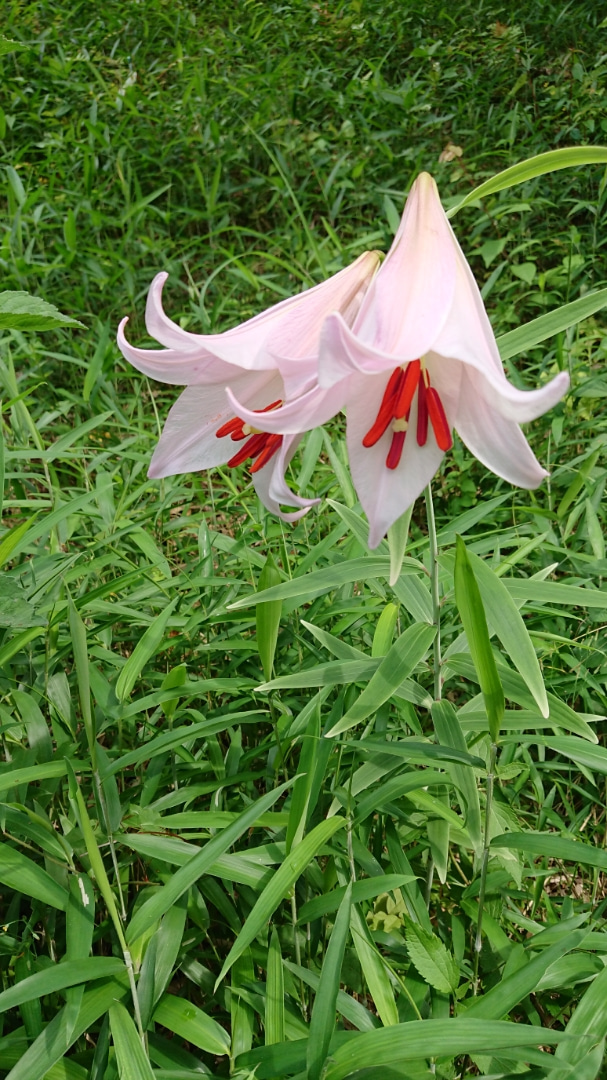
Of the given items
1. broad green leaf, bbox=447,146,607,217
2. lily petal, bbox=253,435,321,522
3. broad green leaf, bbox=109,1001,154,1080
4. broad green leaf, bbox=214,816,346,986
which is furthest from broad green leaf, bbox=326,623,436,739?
broad green leaf, bbox=447,146,607,217

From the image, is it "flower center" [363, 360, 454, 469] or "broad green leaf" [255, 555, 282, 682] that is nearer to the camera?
"flower center" [363, 360, 454, 469]

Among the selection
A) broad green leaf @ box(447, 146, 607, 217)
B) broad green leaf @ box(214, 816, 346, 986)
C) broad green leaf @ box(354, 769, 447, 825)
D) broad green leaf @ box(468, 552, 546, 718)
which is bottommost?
broad green leaf @ box(354, 769, 447, 825)

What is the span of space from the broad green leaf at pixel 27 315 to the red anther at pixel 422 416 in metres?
0.28

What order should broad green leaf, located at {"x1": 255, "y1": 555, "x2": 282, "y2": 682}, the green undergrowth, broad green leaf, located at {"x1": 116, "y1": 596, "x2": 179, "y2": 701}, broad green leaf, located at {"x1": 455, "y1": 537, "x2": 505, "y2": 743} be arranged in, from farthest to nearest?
broad green leaf, located at {"x1": 116, "y1": 596, "x2": 179, "y2": 701}
broad green leaf, located at {"x1": 255, "y1": 555, "x2": 282, "y2": 682}
the green undergrowth
broad green leaf, located at {"x1": 455, "y1": 537, "x2": 505, "y2": 743}

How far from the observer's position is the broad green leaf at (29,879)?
0.86 metres

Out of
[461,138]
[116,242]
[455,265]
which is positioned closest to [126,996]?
[455,265]

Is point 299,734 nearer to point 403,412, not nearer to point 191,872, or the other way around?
point 191,872

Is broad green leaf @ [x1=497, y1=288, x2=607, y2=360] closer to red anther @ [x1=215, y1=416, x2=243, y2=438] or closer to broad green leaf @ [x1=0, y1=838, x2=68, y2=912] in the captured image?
red anther @ [x1=215, y1=416, x2=243, y2=438]

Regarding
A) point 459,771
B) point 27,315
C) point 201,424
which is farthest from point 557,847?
point 27,315

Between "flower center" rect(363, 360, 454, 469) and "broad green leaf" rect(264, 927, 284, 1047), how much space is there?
548 millimetres

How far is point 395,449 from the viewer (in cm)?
67

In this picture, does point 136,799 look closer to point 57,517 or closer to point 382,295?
point 57,517

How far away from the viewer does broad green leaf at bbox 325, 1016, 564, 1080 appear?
0.69 metres

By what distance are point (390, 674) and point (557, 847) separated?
0.26 meters
